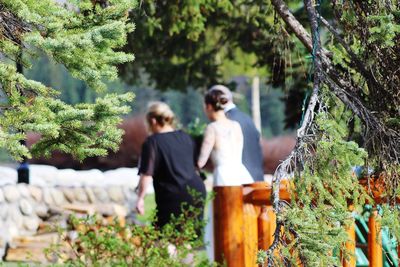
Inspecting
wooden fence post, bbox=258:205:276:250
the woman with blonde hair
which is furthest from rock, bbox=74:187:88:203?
wooden fence post, bbox=258:205:276:250

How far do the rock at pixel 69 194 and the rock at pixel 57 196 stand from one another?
14 cm

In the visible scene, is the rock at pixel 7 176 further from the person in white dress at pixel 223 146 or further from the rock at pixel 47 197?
the person in white dress at pixel 223 146

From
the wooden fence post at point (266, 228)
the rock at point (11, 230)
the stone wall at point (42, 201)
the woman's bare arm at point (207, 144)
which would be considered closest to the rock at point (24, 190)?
the stone wall at point (42, 201)

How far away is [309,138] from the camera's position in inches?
163

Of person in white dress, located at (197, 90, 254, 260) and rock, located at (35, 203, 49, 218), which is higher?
person in white dress, located at (197, 90, 254, 260)

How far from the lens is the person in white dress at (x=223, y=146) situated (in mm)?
7570

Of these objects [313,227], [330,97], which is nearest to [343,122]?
[330,97]

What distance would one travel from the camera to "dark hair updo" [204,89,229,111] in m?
7.66

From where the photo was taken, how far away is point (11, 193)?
36.5ft

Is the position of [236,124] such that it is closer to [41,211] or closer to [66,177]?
[41,211]

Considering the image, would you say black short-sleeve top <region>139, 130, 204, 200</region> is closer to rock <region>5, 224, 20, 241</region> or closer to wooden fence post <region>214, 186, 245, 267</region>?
wooden fence post <region>214, 186, 245, 267</region>

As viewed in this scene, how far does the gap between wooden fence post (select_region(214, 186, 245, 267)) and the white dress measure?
5.77 feet

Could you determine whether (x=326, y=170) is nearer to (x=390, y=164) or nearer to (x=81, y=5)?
(x=390, y=164)

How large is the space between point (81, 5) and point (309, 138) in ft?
3.74
